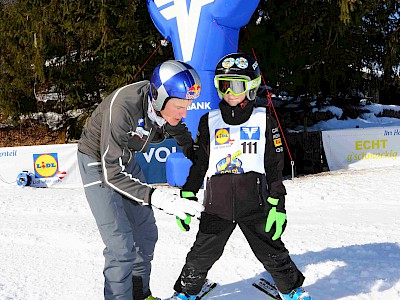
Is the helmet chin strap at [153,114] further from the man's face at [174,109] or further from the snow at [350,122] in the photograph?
the snow at [350,122]

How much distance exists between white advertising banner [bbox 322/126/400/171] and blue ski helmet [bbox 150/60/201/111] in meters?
8.32

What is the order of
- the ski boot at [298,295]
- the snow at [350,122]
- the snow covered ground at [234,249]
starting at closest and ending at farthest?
the ski boot at [298,295] → the snow covered ground at [234,249] → the snow at [350,122]

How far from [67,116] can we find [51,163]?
707cm

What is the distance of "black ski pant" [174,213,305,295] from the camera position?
10.2 ft

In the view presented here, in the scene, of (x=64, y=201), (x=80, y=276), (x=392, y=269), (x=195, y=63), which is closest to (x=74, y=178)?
(x=64, y=201)

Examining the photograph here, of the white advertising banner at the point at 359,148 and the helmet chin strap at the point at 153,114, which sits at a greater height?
the helmet chin strap at the point at 153,114

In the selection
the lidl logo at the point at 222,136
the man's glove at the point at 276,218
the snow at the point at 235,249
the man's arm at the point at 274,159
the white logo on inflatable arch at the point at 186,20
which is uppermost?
the white logo on inflatable arch at the point at 186,20

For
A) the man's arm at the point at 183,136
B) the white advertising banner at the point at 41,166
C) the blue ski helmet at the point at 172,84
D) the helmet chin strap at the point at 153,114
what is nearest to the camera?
the blue ski helmet at the point at 172,84

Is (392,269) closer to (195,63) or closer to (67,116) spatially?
(195,63)

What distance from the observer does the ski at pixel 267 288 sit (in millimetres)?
3439

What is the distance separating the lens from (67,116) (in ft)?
53.0

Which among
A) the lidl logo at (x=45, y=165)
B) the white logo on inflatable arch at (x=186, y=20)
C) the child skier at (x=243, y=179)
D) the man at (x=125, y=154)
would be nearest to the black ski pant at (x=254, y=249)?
the child skier at (x=243, y=179)

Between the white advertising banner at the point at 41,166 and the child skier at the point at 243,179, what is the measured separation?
266 inches

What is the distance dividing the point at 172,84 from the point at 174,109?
17 centimetres
